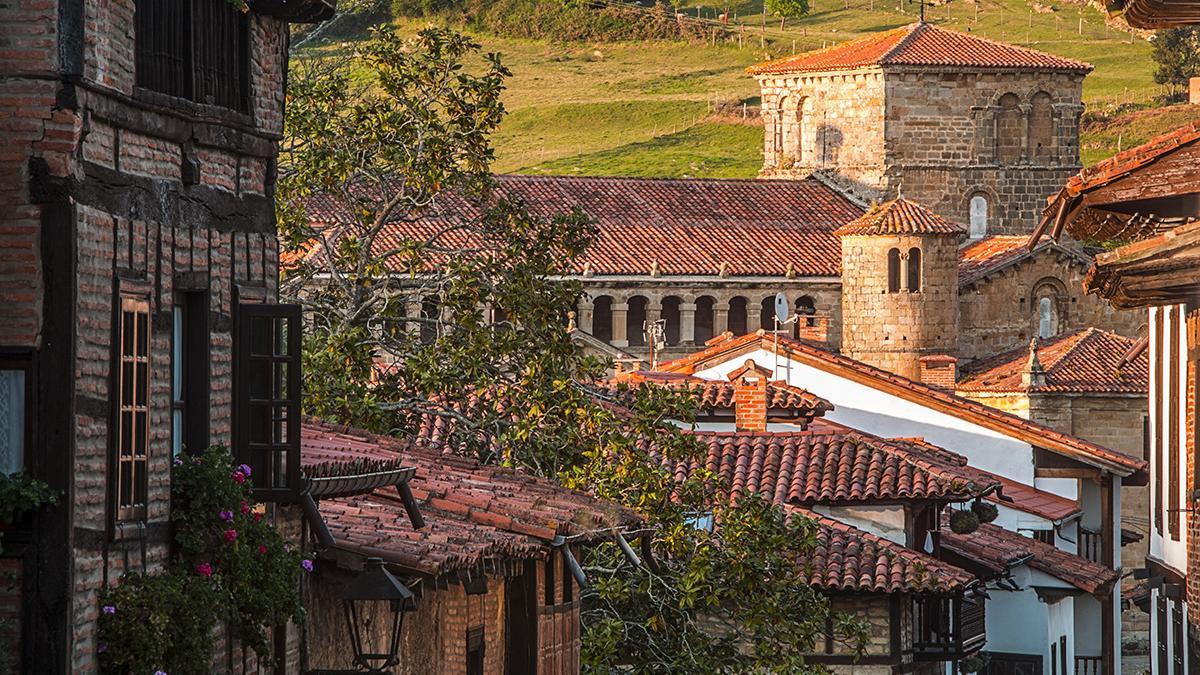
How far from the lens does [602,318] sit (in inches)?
2869

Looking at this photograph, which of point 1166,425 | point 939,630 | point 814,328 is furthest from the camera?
point 814,328

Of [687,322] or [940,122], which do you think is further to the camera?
[940,122]

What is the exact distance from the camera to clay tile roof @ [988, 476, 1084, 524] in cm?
4185

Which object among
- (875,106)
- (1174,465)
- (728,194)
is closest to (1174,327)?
(1174,465)

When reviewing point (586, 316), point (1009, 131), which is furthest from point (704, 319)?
point (1009, 131)

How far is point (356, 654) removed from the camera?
14.6 metres

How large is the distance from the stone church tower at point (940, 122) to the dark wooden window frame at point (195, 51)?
221 feet

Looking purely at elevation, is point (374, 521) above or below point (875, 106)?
below

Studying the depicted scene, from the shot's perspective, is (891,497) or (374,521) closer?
(374,521)

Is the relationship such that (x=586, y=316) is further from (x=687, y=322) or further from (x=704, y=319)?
(x=704, y=319)

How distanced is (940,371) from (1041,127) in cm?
1982

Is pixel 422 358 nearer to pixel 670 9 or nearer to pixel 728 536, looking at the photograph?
pixel 728 536

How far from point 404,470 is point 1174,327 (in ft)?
21.7

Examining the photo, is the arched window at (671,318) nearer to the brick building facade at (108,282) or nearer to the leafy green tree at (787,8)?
the brick building facade at (108,282)
